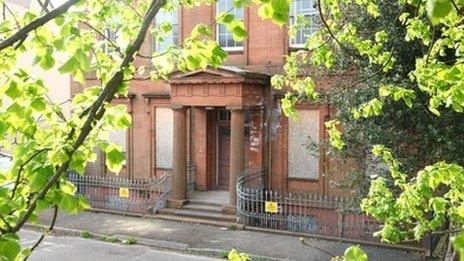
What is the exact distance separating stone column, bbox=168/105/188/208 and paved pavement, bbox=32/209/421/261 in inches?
39.1

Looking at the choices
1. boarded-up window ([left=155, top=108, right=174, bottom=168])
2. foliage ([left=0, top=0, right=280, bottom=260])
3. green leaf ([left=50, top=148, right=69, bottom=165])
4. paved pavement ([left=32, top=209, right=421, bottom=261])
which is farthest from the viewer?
boarded-up window ([left=155, top=108, right=174, bottom=168])

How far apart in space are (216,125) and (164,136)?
6.61 ft

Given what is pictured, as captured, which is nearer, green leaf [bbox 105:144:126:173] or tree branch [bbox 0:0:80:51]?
tree branch [bbox 0:0:80:51]

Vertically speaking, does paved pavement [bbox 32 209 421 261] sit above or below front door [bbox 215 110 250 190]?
below

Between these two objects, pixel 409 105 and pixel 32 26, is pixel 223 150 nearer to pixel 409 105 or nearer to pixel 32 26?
pixel 409 105

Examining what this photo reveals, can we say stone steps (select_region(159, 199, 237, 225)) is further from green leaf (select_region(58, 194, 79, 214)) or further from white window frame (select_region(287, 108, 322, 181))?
green leaf (select_region(58, 194, 79, 214))

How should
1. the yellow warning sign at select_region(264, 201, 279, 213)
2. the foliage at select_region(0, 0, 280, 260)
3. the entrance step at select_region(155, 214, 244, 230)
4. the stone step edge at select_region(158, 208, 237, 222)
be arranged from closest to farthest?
the foliage at select_region(0, 0, 280, 260), the yellow warning sign at select_region(264, 201, 279, 213), the entrance step at select_region(155, 214, 244, 230), the stone step edge at select_region(158, 208, 237, 222)

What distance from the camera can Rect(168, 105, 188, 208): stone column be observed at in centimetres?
1728

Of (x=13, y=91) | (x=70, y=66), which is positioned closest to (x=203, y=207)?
(x=13, y=91)

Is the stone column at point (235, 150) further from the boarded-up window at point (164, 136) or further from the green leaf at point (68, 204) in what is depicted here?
the green leaf at point (68, 204)

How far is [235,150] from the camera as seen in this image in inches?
642

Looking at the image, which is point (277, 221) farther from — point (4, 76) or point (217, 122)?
point (4, 76)

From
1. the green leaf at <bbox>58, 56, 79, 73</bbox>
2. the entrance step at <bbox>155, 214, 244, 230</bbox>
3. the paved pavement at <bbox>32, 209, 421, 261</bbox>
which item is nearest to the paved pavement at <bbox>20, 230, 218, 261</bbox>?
the paved pavement at <bbox>32, 209, 421, 261</bbox>

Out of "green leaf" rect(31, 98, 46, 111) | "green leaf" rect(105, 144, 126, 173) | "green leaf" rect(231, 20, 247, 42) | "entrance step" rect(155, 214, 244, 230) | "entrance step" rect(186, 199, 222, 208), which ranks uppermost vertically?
"green leaf" rect(231, 20, 247, 42)
